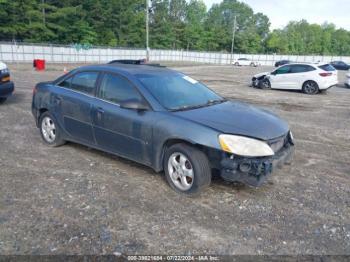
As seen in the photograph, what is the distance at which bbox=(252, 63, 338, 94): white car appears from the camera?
14925 millimetres

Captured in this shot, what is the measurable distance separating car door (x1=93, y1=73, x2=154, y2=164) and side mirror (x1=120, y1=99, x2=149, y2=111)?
0.07 meters

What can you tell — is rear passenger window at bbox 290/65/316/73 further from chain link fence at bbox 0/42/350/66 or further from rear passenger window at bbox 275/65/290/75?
chain link fence at bbox 0/42/350/66

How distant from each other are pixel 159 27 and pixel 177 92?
64.2m

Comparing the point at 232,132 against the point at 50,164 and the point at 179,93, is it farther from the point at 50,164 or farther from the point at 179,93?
the point at 50,164

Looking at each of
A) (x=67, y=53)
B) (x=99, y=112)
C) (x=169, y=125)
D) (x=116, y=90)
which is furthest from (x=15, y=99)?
(x=67, y=53)

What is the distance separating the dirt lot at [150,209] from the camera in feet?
10.2

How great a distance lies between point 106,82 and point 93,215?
211 centimetres

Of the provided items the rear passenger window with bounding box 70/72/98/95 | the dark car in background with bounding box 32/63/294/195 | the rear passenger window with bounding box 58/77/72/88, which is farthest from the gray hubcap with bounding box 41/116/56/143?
the rear passenger window with bounding box 70/72/98/95

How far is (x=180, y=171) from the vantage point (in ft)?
13.3

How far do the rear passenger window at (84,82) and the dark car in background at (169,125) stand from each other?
0.04 feet

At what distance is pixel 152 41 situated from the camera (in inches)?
2494

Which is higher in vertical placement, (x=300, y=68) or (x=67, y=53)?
(x=67, y=53)

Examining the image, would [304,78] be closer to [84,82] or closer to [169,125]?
[84,82]

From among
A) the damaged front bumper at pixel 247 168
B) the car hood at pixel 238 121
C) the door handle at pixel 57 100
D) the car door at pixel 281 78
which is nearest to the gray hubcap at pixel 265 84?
the car door at pixel 281 78
